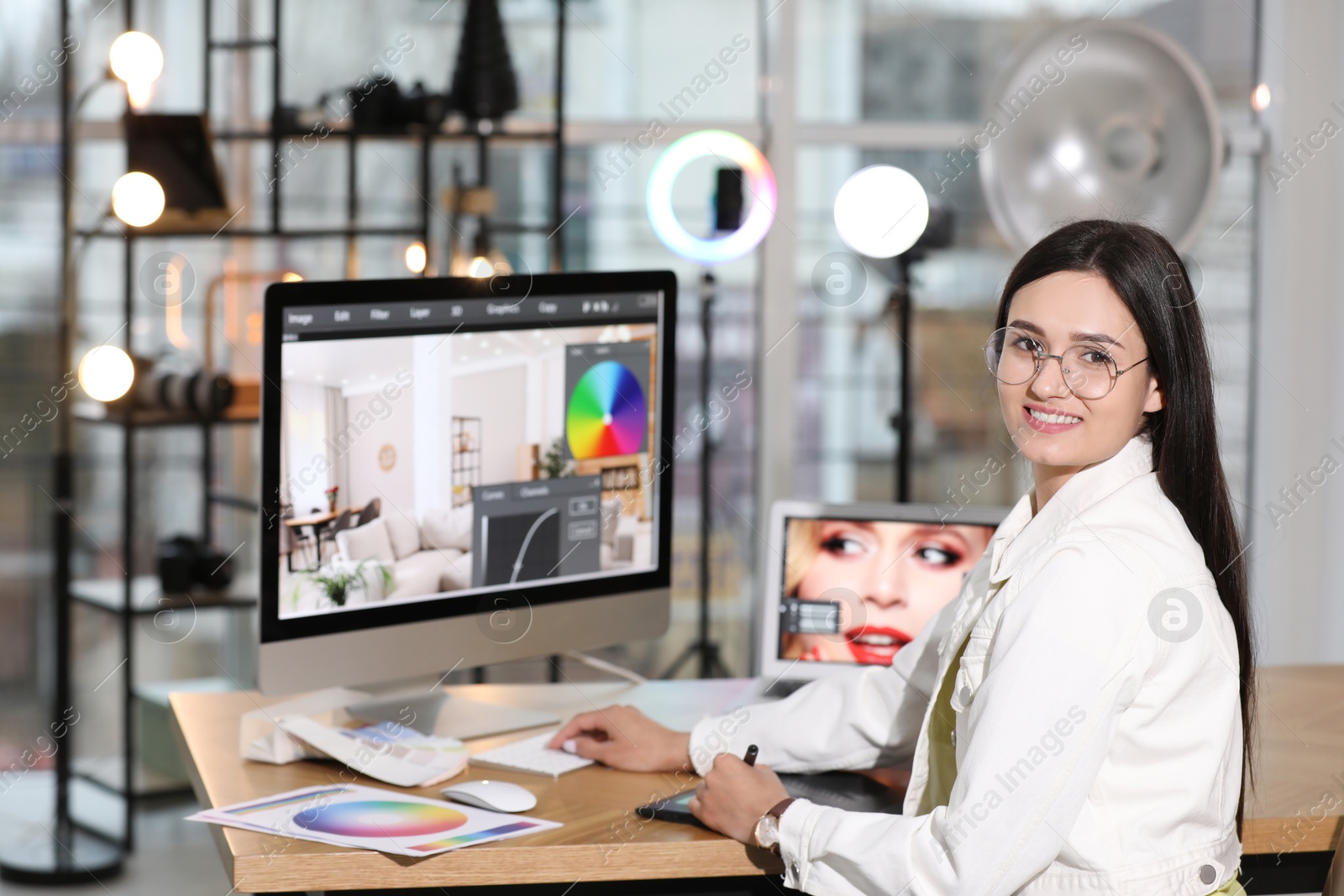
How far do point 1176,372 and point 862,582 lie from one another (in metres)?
0.75

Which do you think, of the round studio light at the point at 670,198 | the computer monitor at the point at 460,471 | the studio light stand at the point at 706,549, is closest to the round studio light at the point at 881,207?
the round studio light at the point at 670,198

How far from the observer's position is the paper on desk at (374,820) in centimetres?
127

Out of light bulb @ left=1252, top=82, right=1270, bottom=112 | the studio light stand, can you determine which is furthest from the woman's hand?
light bulb @ left=1252, top=82, right=1270, bottom=112

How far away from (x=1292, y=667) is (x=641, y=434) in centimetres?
111

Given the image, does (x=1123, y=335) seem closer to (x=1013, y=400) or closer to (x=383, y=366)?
(x=1013, y=400)

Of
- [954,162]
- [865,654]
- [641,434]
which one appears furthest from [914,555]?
[954,162]

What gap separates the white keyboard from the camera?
1.54 meters

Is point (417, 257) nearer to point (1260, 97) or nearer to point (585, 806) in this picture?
→ point (585, 806)

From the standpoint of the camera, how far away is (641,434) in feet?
6.01

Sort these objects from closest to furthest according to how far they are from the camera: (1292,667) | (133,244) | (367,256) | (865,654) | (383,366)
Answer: (383,366)
(865,654)
(1292,667)
(133,244)
(367,256)

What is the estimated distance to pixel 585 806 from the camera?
4.68 ft

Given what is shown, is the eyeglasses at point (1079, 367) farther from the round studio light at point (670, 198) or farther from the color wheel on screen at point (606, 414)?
the round studio light at point (670, 198)

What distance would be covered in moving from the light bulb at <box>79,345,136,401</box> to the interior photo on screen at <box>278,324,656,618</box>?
1402 millimetres

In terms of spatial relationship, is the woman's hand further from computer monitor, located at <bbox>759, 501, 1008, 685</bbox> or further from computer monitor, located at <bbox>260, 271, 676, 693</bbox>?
computer monitor, located at <bbox>759, 501, 1008, 685</bbox>
